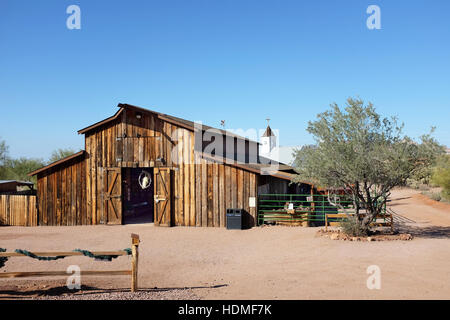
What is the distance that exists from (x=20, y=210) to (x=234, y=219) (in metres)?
12.2

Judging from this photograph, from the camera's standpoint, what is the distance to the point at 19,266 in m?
10.8

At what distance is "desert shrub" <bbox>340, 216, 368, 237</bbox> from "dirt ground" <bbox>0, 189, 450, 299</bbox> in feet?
3.21

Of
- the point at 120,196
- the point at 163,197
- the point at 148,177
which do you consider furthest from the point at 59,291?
the point at 148,177

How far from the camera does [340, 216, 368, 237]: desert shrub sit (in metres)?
13.4

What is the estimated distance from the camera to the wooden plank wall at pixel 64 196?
19531 mm

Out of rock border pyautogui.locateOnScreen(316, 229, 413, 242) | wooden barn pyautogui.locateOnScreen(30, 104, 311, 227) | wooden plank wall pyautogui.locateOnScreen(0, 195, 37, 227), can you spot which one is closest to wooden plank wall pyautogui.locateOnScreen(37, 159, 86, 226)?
wooden barn pyautogui.locateOnScreen(30, 104, 311, 227)

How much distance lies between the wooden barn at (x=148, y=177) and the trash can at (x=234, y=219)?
49cm

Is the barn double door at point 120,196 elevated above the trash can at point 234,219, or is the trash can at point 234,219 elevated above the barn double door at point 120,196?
the barn double door at point 120,196

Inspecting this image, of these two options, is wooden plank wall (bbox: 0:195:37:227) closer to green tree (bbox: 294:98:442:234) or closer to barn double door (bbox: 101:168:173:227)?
barn double door (bbox: 101:168:173:227)

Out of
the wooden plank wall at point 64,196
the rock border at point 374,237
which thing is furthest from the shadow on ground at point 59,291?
the wooden plank wall at point 64,196

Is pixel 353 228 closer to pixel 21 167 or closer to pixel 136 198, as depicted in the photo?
pixel 136 198

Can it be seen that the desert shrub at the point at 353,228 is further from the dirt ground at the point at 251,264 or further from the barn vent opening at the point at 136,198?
the barn vent opening at the point at 136,198

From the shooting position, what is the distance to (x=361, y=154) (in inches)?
505
